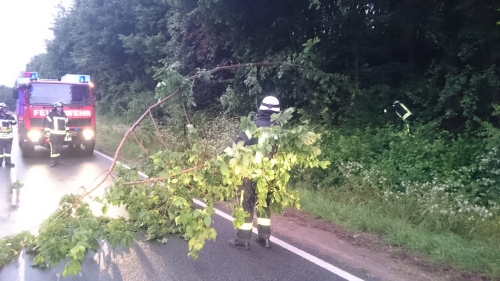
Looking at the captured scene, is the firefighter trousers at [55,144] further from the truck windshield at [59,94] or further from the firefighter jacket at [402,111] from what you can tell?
the firefighter jacket at [402,111]

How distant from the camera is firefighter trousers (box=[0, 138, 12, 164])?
463 inches

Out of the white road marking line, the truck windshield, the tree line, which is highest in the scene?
the tree line

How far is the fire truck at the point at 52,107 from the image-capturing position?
1309cm

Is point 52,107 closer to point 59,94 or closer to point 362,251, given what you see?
point 59,94

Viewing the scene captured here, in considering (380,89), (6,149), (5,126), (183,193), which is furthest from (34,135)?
(380,89)

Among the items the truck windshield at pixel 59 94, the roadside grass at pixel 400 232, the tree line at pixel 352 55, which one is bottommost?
the roadside grass at pixel 400 232

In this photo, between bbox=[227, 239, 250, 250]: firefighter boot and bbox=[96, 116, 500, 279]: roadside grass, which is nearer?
bbox=[96, 116, 500, 279]: roadside grass

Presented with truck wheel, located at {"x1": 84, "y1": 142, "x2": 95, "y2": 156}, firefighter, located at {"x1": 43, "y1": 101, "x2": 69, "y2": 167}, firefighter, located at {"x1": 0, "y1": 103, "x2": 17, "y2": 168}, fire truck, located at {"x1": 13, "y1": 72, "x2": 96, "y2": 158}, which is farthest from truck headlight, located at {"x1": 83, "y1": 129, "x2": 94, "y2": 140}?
firefighter, located at {"x1": 0, "y1": 103, "x2": 17, "y2": 168}

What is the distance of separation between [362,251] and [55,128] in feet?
31.6

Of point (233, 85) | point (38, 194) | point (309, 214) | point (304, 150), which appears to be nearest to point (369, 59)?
point (233, 85)

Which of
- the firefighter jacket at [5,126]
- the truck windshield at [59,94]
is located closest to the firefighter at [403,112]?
the truck windshield at [59,94]

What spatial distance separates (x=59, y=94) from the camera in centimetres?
1359

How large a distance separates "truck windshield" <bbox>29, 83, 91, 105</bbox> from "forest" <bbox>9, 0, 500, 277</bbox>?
368 cm

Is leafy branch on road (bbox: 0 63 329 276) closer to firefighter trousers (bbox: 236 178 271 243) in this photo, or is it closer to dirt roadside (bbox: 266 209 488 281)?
firefighter trousers (bbox: 236 178 271 243)
